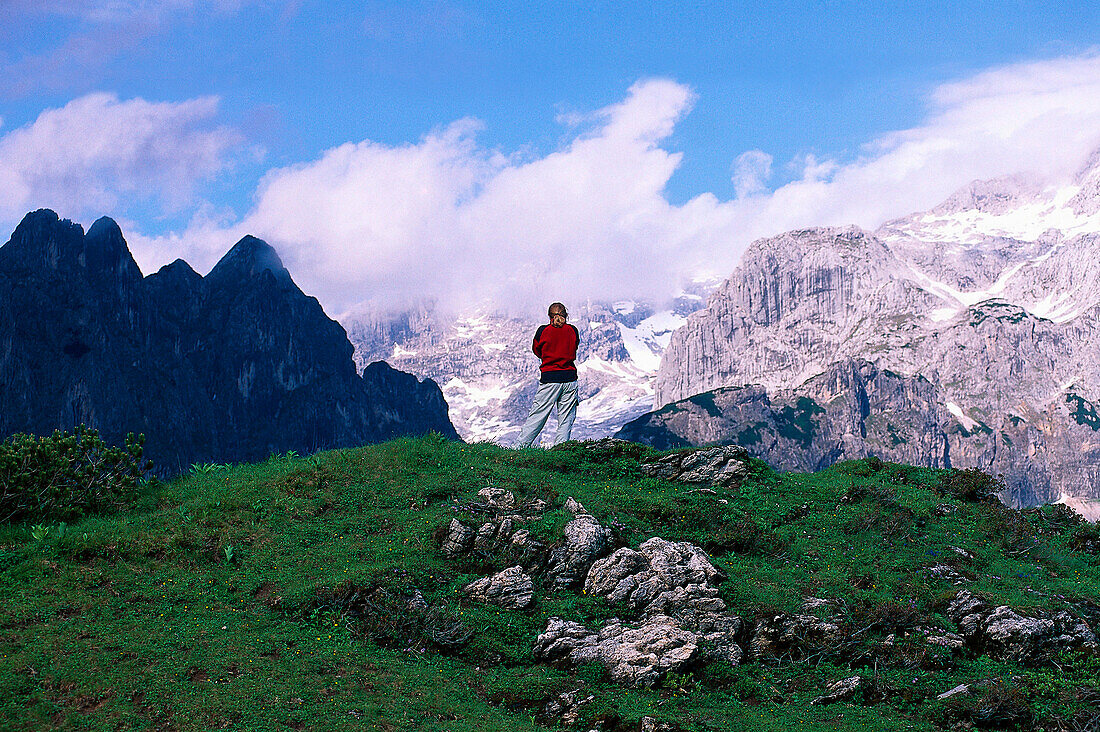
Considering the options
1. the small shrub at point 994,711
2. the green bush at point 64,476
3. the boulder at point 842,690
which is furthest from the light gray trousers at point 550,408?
the small shrub at point 994,711

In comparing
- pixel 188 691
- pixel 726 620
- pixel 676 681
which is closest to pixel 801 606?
pixel 726 620

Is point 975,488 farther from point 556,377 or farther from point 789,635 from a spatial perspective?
point 556,377

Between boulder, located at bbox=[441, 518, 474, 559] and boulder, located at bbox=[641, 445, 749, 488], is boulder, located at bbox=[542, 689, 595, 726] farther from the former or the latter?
boulder, located at bbox=[641, 445, 749, 488]

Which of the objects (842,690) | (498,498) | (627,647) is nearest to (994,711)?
(842,690)

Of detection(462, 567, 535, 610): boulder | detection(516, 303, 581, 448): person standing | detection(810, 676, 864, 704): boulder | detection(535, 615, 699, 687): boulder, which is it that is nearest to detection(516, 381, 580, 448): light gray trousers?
detection(516, 303, 581, 448): person standing

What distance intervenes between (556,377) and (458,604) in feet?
34.2

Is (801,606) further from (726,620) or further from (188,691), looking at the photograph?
(188,691)

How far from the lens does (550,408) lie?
26.4m

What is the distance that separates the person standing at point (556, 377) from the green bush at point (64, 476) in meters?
11.6

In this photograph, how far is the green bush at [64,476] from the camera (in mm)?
19109

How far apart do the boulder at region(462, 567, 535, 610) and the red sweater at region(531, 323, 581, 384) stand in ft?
30.5

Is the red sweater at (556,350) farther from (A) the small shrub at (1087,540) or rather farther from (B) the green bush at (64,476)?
(A) the small shrub at (1087,540)

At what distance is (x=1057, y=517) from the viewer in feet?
76.5

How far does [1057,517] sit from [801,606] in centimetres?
1180
